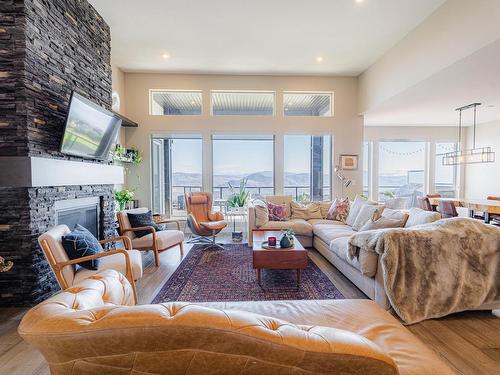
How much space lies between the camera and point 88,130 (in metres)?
3.08

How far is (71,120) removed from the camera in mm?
2721

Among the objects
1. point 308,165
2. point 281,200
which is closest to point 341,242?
point 281,200

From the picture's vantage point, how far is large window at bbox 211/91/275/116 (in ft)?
18.7

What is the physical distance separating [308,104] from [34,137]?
514cm

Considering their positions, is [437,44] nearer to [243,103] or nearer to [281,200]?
[281,200]

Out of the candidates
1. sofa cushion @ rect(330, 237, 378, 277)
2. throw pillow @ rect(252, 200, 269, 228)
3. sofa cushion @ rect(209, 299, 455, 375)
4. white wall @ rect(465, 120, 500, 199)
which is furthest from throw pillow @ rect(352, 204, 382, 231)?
white wall @ rect(465, 120, 500, 199)

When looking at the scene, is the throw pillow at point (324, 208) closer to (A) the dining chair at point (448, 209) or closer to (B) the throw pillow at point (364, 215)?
(B) the throw pillow at point (364, 215)

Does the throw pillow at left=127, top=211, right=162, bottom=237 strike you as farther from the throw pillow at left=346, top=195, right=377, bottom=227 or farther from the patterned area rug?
the throw pillow at left=346, top=195, right=377, bottom=227

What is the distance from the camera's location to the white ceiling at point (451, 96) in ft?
10.4

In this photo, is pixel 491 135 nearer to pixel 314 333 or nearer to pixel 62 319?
pixel 314 333

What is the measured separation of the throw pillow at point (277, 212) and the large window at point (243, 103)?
224 centimetres

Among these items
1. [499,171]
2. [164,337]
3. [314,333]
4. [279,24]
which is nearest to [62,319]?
Answer: [164,337]

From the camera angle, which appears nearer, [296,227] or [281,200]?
[296,227]

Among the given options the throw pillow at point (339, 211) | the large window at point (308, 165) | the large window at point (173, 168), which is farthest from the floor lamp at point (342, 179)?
the large window at point (173, 168)
